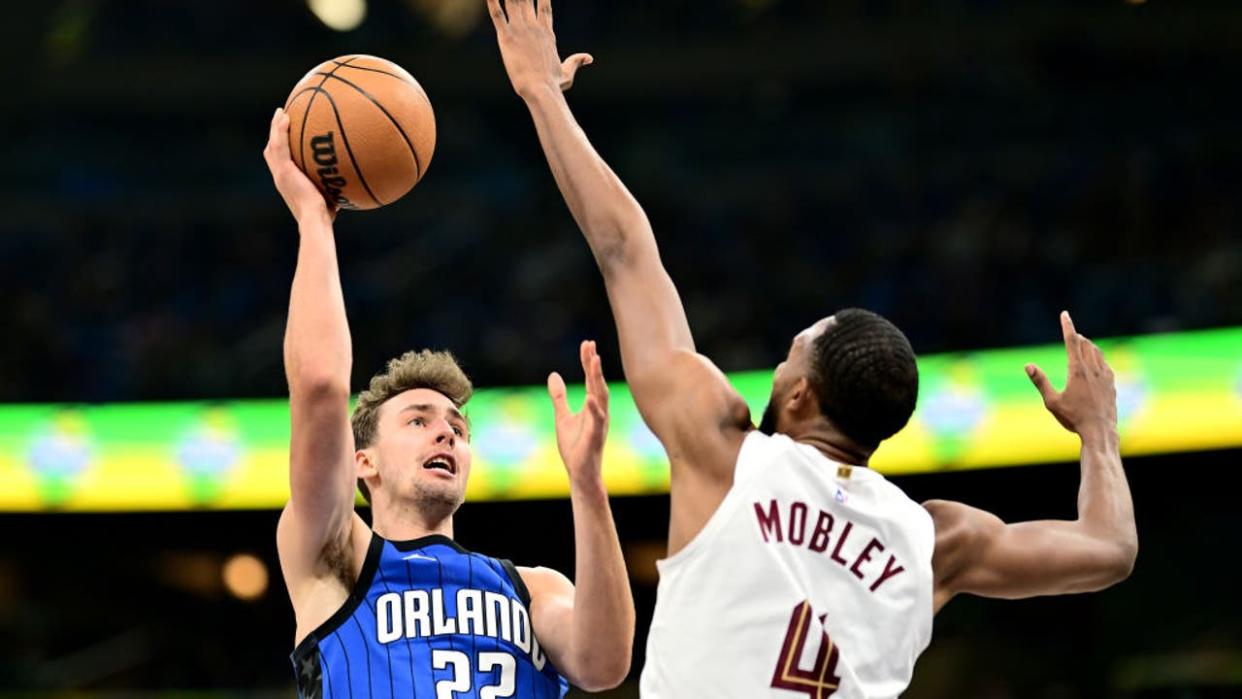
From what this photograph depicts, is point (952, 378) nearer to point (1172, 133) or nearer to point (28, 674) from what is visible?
point (1172, 133)

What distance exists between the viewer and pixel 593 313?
15.5m

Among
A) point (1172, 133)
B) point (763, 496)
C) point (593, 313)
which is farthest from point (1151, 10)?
point (763, 496)

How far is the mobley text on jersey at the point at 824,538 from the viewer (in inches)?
127

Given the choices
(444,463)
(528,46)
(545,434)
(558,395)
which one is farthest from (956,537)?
(545,434)

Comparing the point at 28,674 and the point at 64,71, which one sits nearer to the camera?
the point at 28,674

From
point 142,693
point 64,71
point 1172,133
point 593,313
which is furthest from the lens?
point 64,71

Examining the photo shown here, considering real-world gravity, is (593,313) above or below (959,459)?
above

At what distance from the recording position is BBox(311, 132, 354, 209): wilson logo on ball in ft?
14.0

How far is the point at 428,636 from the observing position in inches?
173

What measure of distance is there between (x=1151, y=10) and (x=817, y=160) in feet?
14.2

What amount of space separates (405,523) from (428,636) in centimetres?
42

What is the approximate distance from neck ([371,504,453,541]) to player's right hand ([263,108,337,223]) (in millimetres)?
987

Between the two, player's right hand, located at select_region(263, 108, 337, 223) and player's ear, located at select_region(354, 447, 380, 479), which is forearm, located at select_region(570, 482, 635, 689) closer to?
player's ear, located at select_region(354, 447, 380, 479)

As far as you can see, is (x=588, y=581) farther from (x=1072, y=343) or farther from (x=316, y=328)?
(x=1072, y=343)
